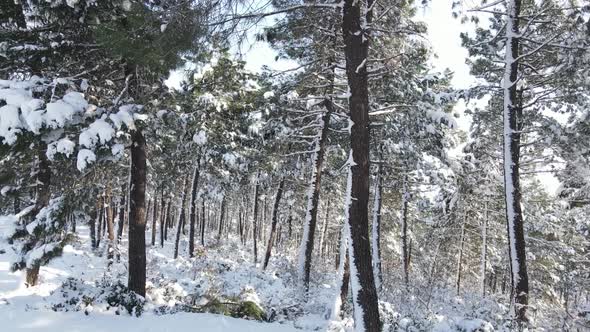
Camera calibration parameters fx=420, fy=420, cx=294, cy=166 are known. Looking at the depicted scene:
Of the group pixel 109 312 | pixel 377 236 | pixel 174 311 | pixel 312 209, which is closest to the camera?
pixel 109 312

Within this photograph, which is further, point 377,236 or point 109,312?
point 377,236

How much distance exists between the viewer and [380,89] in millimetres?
12242

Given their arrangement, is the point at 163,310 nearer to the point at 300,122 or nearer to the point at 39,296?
the point at 39,296

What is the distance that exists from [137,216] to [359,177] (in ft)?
18.8

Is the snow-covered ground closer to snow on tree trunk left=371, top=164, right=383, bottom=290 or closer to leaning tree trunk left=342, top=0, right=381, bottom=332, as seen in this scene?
leaning tree trunk left=342, top=0, right=381, bottom=332

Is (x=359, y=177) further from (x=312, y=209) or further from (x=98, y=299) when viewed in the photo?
(x=312, y=209)

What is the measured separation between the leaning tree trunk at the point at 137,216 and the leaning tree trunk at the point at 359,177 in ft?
17.7

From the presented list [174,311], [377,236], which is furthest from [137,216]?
[377,236]

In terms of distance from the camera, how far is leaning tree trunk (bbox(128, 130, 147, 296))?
32.3ft

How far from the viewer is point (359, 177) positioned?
7000mm

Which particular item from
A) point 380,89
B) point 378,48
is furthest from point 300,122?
point 378,48

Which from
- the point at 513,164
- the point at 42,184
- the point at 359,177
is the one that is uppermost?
the point at 513,164

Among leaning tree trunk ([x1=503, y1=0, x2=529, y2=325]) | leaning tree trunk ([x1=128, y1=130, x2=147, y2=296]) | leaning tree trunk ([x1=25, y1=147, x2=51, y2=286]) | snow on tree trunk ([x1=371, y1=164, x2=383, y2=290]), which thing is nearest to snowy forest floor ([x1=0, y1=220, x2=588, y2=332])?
leaning tree trunk ([x1=128, y1=130, x2=147, y2=296])

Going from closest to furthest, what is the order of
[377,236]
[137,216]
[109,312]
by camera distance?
[109,312] → [137,216] → [377,236]
